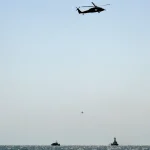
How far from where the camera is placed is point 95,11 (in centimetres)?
7069

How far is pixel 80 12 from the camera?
7512 cm

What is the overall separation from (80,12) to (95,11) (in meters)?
5.14
